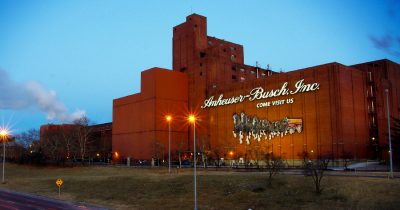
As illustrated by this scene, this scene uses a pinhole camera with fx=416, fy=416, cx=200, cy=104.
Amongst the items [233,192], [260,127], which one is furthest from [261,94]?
[233,192]

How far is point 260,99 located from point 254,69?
129 feet

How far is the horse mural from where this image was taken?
305ft

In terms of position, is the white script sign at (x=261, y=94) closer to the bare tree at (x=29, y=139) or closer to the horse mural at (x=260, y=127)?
the horse mural at (x=260, y=127)

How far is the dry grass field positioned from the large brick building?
32.3m

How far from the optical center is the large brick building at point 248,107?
87375 mm

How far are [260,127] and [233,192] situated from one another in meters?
58.8

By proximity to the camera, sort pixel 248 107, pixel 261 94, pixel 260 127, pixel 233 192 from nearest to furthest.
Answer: pixel 233 192
pixel 260 127
pixel 261 94
pixel 248 107

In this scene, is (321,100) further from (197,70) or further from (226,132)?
(197,70)

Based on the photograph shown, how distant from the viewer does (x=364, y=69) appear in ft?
322

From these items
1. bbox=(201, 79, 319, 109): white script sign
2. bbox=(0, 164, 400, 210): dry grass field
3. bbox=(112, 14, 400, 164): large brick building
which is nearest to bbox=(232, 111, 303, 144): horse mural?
bbox=(112, 14, 400, 164): large brick building

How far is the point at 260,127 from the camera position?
100125 millimetres

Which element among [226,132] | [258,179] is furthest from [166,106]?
[258,179]

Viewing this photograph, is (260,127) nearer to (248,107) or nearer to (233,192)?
(248,107)

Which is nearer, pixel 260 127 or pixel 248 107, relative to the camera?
pixel 260 127
